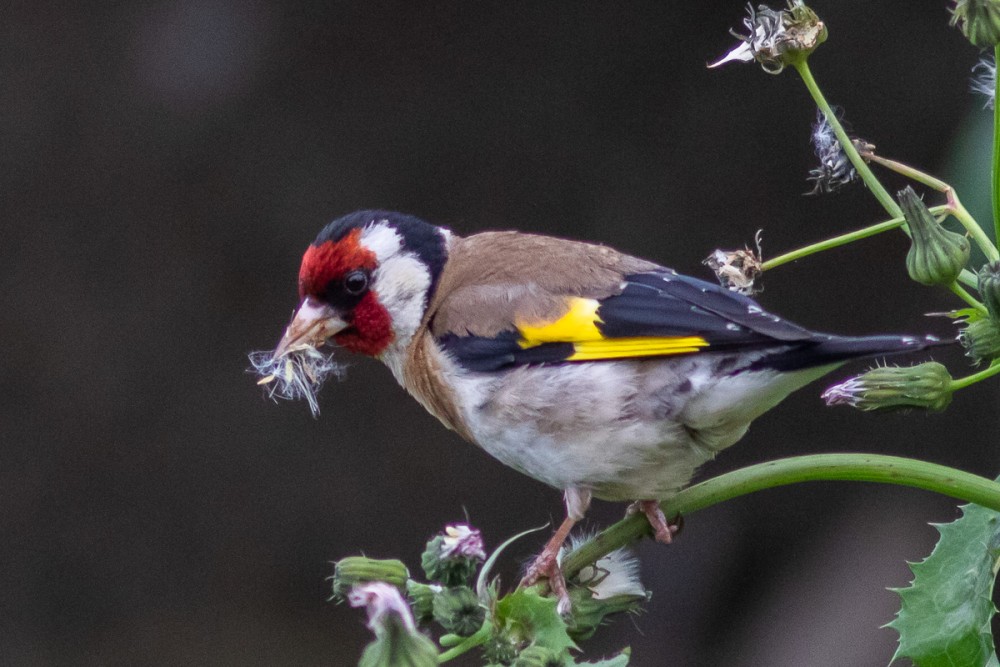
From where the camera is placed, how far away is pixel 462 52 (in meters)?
4.53

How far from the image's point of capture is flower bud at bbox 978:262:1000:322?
1923 mm

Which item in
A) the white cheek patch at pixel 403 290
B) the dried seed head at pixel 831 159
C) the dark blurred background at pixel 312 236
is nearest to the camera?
the dried seed head at pixel 831 159

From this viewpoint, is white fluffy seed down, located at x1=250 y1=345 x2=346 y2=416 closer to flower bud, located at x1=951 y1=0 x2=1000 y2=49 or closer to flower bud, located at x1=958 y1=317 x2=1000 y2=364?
flower bud, located at x1=958 y1=317 x2=1000 y2=364

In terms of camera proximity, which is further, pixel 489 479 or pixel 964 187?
pixel 489 479

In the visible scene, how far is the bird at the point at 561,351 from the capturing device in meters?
2.39

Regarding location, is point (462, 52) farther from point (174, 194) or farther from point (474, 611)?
point (474, 611)

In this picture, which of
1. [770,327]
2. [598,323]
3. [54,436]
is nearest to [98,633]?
[54,436]

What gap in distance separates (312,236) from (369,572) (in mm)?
2685

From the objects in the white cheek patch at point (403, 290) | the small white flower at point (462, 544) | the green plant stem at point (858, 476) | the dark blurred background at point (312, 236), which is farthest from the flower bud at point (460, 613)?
the dark blurred background at point (312, 236)

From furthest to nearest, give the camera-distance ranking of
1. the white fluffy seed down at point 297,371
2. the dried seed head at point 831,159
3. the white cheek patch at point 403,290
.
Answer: the white cheek patch at point 403,290 < the white fluffy seed down at point 297,371 < the dried seed head at point 831,159

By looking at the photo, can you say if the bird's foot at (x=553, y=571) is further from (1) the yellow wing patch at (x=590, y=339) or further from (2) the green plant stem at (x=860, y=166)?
(2) the green plant stem at (x=860, y=166)

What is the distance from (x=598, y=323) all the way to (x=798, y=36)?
26.3 inches

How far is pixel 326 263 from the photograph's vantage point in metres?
2.93

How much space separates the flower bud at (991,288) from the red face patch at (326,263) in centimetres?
147
